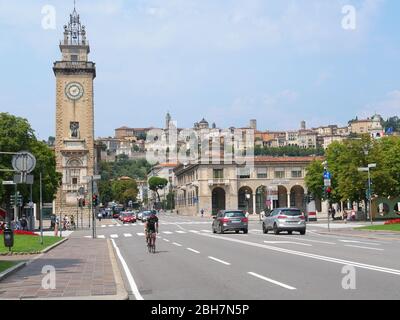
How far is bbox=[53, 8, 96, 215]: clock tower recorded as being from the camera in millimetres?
104312

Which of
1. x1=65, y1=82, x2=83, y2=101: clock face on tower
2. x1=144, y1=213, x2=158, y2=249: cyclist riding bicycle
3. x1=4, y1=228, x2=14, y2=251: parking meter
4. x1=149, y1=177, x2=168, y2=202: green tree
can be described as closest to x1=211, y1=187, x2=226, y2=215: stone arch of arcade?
x1=65, y1=82, x2=83, y2=101: clock face on tower

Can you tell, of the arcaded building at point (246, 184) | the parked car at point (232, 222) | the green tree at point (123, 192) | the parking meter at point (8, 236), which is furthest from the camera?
the green tree at point (123, 192)

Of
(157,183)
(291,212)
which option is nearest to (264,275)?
(291,212)

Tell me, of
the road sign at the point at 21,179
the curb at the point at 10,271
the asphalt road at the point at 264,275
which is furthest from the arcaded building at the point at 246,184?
the curb at the point at 10,271

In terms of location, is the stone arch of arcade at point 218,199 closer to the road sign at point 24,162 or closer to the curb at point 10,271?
the road sign at point 24,162

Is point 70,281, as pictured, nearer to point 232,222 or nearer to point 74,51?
point 232,222

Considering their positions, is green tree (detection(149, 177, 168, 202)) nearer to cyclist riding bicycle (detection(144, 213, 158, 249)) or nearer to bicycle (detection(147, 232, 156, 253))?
cyclist riding bicycle (detection(144, 213, 158, 249))

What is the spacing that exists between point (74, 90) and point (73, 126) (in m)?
6.17

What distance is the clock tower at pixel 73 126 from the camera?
342 feet

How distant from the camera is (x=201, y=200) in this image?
113000 millimetres

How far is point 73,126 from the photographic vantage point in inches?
4141
